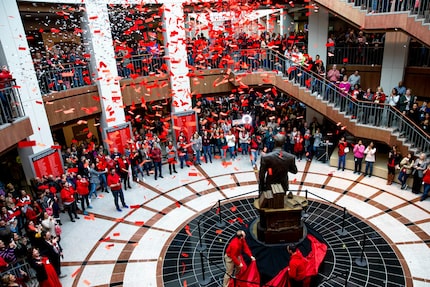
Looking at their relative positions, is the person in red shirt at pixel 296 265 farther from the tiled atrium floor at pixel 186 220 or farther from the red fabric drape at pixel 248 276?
the tiled atrium floor at pixel 186 220

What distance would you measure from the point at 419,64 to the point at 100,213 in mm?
12232

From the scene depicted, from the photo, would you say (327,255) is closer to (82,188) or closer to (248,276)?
(248,276)

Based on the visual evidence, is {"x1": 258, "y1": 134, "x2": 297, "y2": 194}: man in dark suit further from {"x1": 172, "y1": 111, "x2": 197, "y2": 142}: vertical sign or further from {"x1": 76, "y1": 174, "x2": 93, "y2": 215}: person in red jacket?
{"x1": 172, "y1": 111, "x2": 197, "y2": 142}: vertical sign

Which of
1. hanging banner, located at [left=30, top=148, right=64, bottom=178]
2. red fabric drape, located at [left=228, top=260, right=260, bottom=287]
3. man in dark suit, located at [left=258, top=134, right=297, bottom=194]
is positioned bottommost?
red fabric drape, located at [left=228, top=260, right=260, bottom=287]

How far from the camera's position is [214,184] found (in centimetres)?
1078

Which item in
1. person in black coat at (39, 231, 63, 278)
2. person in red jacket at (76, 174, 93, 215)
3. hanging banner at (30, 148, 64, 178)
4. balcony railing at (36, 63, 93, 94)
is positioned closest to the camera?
person in black coat at (39, 231, 63, 278)

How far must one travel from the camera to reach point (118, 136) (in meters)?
12.2

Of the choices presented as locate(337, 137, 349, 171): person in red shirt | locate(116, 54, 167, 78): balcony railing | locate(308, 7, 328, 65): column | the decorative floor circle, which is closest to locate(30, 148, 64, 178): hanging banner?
locate(116, 54, 167, 78): balcony railing

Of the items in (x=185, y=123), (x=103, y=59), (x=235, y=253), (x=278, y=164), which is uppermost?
(x=103, y=59)

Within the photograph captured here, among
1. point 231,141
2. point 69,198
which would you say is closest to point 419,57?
point 231,141

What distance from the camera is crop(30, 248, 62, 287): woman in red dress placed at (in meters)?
5.92

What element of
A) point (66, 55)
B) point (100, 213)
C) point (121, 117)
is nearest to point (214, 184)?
point (100, 213)

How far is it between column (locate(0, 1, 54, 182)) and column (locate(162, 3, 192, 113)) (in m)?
5.05

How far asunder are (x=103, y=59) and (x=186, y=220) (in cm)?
677
